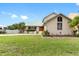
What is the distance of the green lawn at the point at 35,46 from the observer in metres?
3.46

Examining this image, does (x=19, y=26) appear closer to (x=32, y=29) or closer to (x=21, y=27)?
(x=21, y=27)

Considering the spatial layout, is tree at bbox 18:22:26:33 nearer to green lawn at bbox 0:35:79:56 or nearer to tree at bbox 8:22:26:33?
tree at bbox 8:22:26:33

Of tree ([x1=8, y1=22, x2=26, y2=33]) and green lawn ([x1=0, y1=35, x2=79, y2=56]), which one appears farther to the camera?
tree ([x1=8, y1=22, x2=26, y2=33])

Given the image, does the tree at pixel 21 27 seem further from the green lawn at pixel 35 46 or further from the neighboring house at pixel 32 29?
the green lawn at pixel 35 46

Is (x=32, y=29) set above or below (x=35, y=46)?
above

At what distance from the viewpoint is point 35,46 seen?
3820 millimetres

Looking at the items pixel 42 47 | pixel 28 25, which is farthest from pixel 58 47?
pixel 28 25

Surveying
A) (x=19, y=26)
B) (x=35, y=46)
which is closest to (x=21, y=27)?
(x=19, y=26)

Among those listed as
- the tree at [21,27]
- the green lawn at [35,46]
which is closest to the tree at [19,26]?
the tree at [21,27]

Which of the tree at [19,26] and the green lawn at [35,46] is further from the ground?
the tree at [19,26]

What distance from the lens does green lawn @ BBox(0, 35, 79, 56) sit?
136 inches

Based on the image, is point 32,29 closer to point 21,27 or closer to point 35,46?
point 21,27

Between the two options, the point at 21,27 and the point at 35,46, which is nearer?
the point at 21,27

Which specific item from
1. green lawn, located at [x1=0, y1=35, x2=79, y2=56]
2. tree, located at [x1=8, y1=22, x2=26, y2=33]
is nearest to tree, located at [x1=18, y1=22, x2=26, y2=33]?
tree, located at [x1=8, y1=22, x2=26, y2=33]
